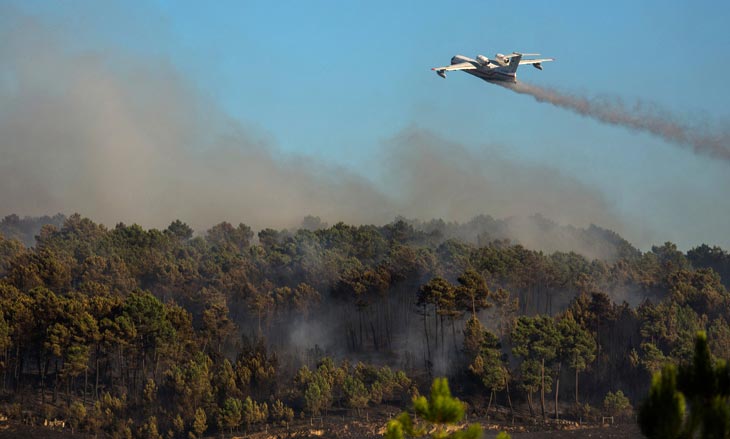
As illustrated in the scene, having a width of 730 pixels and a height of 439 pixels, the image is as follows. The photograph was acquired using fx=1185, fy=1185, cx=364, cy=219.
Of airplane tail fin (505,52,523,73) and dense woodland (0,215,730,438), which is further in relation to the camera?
dense woodland (0,215,730,438)

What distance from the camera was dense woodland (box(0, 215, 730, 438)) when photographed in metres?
129

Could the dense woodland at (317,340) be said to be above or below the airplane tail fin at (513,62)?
below

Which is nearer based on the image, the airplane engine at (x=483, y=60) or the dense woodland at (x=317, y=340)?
the airplane engine at (x=483, y=60)

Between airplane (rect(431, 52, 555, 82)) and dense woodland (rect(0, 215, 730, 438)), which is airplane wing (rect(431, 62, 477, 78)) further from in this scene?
dense woodland (rect(0, 215, 730, 438))

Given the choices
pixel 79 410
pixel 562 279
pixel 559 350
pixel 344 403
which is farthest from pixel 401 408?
pixel 562 279

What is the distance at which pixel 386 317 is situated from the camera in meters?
162

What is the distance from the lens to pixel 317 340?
161875 millimetres

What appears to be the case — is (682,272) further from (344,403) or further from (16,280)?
(16,280)

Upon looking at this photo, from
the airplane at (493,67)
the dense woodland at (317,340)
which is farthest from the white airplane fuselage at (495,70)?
the dense woodland at (317,340)

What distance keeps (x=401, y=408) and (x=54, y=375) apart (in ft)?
134

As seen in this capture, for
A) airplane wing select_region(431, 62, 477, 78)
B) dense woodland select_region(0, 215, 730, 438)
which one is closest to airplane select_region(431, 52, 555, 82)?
airplane wing select_region(431, 62, 477, 78)

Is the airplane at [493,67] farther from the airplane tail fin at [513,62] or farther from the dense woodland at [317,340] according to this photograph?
the dense woodland at [317,340]

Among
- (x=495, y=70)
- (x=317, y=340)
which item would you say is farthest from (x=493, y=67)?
(x=317, y=340)

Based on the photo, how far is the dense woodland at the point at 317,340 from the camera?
12912cm
